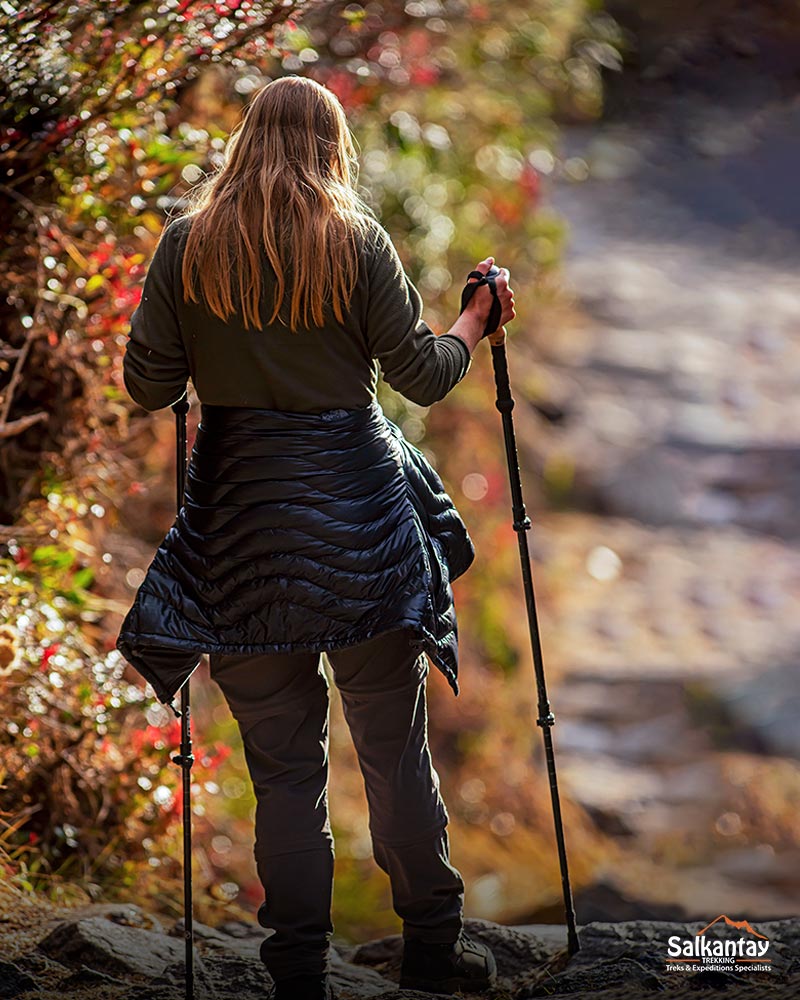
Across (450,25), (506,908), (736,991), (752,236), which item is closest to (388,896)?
(506,908)

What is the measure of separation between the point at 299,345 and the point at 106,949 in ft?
4.86

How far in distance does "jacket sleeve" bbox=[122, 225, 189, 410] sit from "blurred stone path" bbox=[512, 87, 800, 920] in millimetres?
2856

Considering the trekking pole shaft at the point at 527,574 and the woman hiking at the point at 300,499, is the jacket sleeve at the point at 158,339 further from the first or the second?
the trekking pole shaft at the point at 527,574

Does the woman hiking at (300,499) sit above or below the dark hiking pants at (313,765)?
above

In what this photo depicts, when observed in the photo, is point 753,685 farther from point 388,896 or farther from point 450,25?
point 450,25

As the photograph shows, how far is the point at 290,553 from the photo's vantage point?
7.85 feet

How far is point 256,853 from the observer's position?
8.46ft

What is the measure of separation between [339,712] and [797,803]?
2.39 meters

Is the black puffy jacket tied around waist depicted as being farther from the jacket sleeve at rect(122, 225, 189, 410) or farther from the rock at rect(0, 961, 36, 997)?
the rock at rect(0, 961, 36, 997)

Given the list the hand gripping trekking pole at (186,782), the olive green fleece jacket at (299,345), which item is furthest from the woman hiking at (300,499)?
the hand gripping trekking pole at (186,782)

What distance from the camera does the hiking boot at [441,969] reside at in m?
2.71

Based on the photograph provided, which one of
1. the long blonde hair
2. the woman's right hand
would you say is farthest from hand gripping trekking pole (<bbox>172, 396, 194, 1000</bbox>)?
the woman's right hand

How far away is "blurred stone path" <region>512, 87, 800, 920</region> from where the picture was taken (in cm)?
618

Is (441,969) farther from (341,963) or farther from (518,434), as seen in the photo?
(518,434)
